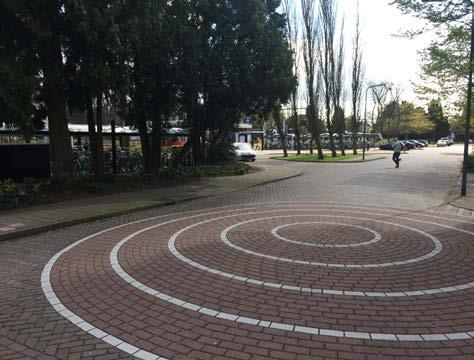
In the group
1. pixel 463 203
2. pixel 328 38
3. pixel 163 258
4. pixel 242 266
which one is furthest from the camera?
pixel 328 38

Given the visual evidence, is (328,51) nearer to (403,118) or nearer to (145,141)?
(145,141)

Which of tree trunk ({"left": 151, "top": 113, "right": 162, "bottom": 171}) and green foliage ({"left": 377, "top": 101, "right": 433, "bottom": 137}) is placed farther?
green foliage ({"left": 377, "top": 101, "right": 433, "bottom": 137})

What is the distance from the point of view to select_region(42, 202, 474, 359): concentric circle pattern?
3863mm

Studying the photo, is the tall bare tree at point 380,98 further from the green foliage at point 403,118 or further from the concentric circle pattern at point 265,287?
the concentric circle pattern at point 265,287

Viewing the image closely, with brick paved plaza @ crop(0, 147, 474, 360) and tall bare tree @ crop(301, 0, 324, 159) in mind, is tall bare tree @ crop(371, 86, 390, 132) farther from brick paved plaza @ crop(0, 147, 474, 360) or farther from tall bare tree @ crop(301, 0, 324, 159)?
brick paved plaza @ crop(0, 147, 474, 360)

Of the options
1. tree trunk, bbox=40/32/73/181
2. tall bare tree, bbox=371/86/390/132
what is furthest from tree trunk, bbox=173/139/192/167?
tall bare tree, bbox=371/86/390/132

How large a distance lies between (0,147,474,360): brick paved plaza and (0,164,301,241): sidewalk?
0.45 m

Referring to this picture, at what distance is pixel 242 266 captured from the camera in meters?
6.01

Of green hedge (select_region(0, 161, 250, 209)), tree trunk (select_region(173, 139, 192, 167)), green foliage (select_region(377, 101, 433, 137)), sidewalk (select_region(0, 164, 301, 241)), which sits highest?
green foliage (select_region(377, 101, 433, 137))

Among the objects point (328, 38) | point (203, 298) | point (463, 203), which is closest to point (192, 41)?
point (463, 203)

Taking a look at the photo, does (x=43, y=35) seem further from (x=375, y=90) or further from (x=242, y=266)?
(x=375, y=90)

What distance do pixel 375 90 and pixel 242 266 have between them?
75.7 m

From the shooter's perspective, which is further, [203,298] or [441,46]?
[441,46]

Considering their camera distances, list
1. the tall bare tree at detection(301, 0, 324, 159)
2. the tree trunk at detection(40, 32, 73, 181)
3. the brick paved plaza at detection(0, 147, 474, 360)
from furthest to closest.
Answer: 1. the tall bare tree at detection(301, 0, 324, 159)
2. the tree trunk at detection(40, 32, 73, 181)
3. the brick paved plaza at detection(0, 147, 474, 360)
